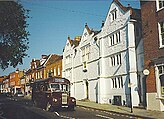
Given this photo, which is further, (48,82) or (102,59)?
(102,59)

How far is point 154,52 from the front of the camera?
20.2 metres

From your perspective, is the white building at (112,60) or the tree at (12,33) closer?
the tree at (12,33)

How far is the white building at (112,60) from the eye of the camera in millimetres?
23891

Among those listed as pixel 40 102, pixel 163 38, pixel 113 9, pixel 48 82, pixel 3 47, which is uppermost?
pixel 113 9

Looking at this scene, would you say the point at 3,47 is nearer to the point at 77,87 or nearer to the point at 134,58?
the point at 134,58

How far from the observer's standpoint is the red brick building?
1944cm

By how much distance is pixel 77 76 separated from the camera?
122 ft

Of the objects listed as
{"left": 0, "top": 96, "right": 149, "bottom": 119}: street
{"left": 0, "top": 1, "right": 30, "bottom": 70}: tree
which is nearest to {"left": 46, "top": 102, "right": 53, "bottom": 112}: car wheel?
{"left": 0, "top": 96, "right": 149, "bottom": 119}: street

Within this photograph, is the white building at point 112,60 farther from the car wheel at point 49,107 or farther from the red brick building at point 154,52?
the car wheel at point 49,107

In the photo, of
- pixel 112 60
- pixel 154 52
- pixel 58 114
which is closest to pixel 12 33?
pixel 58 114

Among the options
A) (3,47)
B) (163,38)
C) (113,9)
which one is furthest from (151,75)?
(3,47)

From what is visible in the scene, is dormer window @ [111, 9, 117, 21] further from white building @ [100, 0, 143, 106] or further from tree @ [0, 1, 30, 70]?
tree @ [0, 1, 30, 70]

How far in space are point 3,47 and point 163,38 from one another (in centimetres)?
1241

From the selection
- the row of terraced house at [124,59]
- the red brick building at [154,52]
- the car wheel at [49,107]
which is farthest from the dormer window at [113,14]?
the car wheel at [49,107]
